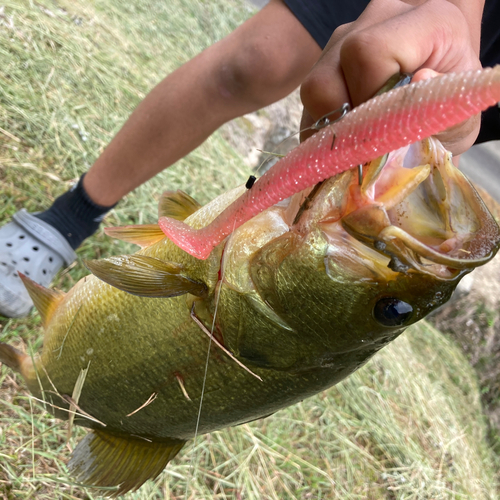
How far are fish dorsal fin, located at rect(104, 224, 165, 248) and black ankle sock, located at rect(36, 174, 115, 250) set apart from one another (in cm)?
98

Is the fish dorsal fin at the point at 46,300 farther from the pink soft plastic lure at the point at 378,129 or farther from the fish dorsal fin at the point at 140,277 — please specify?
the pink soft plastic lure at the point at 378,129

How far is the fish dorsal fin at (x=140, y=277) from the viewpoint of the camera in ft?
3.35

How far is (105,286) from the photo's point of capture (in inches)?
52.4

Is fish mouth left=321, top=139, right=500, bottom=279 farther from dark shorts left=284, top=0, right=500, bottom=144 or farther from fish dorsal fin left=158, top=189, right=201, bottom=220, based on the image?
dark shorts left=284, top=0, right=500, bottom=144

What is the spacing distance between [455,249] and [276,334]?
1.47ft

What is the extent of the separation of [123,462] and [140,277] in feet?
2.46

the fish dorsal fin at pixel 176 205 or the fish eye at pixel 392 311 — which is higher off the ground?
the fish dorsal fin at pixel 176 205

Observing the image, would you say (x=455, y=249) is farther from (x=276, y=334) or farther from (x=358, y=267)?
(x=276, y=334)

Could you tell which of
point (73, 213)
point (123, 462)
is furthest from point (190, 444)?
point (73, 213)

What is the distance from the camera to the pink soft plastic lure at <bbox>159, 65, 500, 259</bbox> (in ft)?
1.91

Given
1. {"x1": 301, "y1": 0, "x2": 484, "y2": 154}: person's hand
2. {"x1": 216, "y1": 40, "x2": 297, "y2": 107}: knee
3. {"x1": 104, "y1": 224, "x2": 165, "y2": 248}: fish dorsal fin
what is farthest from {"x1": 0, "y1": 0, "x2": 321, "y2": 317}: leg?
{"x1": 301, "y1": 0, "x2": 484, "y2": 154}: person's hand

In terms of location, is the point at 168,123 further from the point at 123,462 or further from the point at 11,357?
the point at 123,462

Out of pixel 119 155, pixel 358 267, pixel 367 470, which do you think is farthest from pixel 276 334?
pixel 367 470

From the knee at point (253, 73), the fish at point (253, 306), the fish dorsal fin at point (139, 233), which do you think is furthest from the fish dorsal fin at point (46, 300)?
the knee at point (253, 73)
